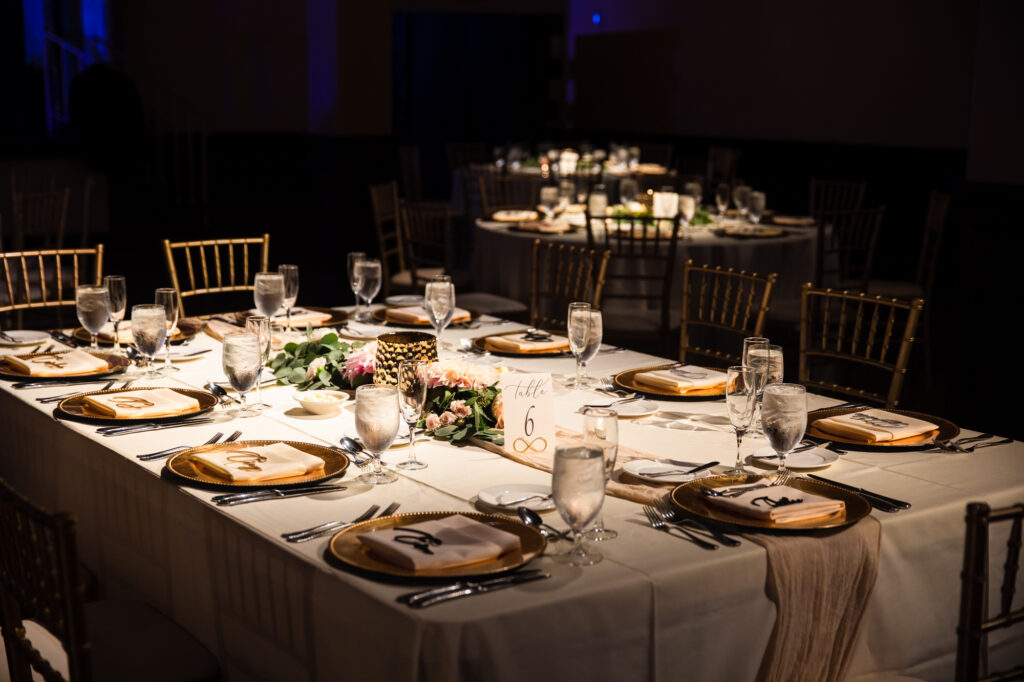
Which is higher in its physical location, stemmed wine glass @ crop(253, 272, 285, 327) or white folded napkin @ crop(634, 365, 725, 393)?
stemmed wine glass @ crop(253, 272, 285, 327)

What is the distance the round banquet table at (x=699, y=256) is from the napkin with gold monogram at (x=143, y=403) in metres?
3.17

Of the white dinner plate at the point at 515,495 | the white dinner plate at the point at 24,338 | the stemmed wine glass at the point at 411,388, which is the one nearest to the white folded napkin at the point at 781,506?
the white dinner plate at the point at 515,495

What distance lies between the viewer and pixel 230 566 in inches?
75.9

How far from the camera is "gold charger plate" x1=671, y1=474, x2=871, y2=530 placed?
1846mm

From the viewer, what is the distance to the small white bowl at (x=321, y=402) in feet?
Answer: 8.23

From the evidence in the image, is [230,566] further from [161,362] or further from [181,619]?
[161,362]

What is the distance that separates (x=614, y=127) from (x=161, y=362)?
1033 centimetres

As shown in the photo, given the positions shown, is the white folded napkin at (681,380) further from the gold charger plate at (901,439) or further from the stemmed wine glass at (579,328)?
the gold charger plate at (901,439)

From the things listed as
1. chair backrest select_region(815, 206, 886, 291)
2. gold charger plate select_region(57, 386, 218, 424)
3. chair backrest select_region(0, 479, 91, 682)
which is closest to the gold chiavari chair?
chair backrest select_region(0, 479, 91, 682)

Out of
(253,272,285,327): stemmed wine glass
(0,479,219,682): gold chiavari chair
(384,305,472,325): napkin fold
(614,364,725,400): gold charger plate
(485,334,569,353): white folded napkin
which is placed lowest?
(0,479,219,682): gold chiavari chair

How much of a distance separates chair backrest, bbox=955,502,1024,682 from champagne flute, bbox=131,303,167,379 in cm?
188

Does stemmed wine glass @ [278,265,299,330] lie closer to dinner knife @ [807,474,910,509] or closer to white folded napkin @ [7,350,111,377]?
white folded napkin @ [7,350,111,377]

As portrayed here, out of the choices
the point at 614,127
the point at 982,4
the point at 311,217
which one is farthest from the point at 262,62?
the point at 982,4

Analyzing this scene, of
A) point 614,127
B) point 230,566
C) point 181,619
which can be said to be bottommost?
point 181,619
